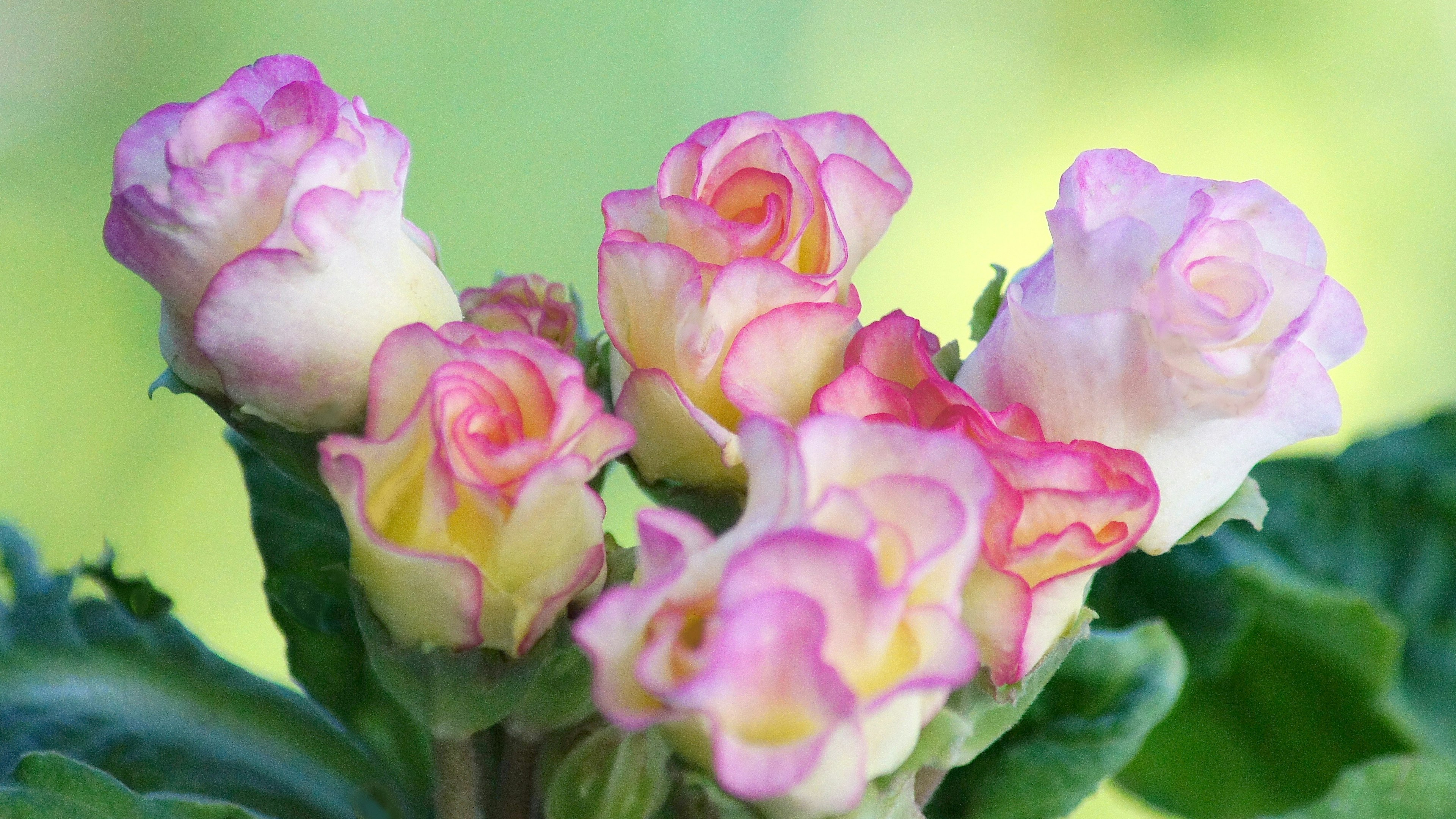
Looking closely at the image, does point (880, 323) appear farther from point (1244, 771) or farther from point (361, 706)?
point (1244, 771)

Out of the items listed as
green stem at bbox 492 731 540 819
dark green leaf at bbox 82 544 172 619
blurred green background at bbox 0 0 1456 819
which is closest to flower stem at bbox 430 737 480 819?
green stem at bbox 492 731 540 819

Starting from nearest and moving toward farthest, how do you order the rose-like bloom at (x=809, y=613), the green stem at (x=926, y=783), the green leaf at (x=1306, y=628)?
the rose-like bloom at (x=809, y=613) → the green stem at (x=926, y=783) → the green leaf at (x=1306, y=628)

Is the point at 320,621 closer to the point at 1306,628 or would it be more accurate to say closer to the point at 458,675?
the point at 458,675

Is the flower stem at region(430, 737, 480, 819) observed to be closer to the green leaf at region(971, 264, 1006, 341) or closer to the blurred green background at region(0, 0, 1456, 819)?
the green leaf at region(971, 264, 1006, 341)

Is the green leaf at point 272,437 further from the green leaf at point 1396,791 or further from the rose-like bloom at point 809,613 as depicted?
the green leaf at point 1396,791

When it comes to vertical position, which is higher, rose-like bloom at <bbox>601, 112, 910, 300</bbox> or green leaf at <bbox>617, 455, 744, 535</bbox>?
rose-like bloom at <bbox>601, 112, 910, 300</bbox>

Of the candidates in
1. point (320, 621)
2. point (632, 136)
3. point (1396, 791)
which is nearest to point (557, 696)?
point (320, 621)

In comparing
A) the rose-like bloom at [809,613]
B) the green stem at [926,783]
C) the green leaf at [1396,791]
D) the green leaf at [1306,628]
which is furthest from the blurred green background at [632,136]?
the rose-like bloom at [809,613]
